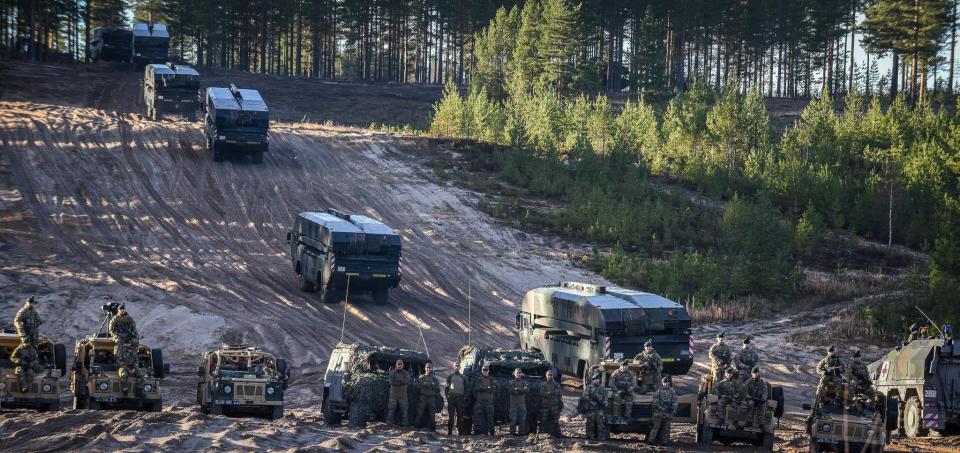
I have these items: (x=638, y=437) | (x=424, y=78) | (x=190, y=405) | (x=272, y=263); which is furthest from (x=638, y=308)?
(x=424, y=78)

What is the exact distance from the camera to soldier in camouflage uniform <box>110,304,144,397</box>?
2272 centimetres

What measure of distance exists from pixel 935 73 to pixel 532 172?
44.6m

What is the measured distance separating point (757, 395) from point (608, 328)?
25.6ft

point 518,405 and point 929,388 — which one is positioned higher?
point 929,388

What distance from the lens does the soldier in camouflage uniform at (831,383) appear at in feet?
66.7

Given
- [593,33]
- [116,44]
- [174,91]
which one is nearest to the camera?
[174,91]

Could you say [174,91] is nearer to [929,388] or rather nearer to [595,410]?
[595,410]

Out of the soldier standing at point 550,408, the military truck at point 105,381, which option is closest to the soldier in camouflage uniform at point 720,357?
the soldier standing at point 550,408

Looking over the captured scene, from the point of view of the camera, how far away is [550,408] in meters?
21.8

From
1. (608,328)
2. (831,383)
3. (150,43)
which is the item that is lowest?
(608,328)

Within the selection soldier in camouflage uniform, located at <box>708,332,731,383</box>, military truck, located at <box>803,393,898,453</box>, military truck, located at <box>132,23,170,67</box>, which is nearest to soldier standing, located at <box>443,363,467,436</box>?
soldier in camouflage uniform, located at <box>708,332,731,383</box>

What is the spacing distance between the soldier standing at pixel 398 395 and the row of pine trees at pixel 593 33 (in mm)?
63472

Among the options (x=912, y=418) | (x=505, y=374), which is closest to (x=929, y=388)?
(x=912, y=418)

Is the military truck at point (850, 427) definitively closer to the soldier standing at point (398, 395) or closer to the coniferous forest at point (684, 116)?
the soldier standing at point (398, 395)
